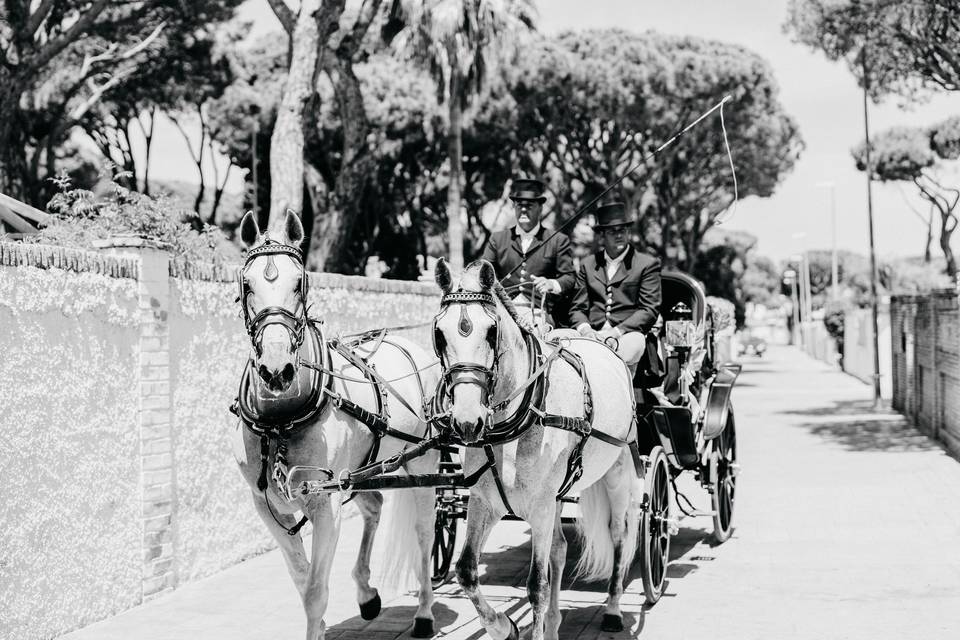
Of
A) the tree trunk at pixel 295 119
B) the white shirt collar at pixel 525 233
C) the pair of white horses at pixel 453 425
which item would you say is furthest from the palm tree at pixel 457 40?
the pair of white horses at pixel 453 425

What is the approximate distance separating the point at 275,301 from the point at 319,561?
1.41 m

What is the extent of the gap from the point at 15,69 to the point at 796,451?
17682 mm

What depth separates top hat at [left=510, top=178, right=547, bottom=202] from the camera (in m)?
8.01

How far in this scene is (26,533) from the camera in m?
6.62

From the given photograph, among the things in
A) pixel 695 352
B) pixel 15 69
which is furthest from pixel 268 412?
pixel 15 69

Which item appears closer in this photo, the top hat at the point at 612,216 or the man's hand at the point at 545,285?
the man's hand at the point at 545,285

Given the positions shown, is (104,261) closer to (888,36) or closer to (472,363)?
(472,363)

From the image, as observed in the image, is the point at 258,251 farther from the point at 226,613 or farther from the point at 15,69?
the point at 15,69

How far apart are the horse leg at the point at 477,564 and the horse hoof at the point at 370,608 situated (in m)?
1.39

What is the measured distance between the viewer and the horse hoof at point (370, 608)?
Answer: 7.27 metres

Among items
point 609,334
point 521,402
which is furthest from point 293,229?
point 609,334

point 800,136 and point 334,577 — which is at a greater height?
point 800,136

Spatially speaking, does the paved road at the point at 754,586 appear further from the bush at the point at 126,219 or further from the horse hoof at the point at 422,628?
the bush at the point at 126,219

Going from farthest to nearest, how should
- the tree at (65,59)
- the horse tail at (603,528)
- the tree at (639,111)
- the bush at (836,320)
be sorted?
the bush at (836,320) → the tree at (639,111) → the tree at (65,59) → the horse tail at (603,528)
